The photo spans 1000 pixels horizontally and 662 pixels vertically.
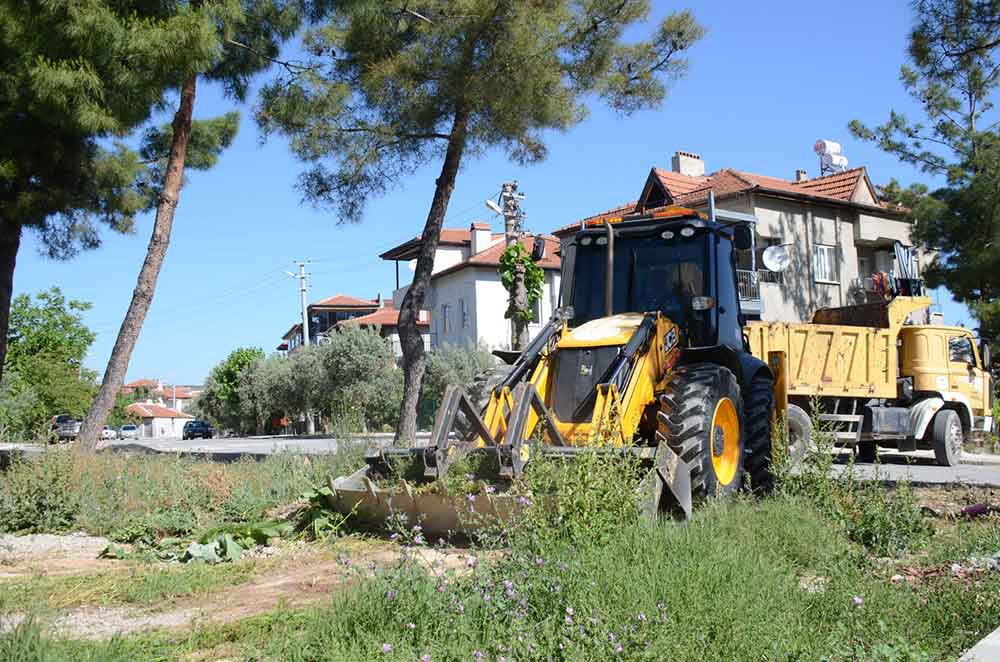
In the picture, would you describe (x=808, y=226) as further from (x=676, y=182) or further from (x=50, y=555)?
(x=50, y=555)

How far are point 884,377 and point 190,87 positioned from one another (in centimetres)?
1192

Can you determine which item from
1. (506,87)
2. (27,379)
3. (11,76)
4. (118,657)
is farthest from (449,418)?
(27,379)

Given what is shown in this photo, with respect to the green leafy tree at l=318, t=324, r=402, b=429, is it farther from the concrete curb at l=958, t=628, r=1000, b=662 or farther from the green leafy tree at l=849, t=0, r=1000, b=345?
the concrete curb at l=958, t=628, r=1000, b=662

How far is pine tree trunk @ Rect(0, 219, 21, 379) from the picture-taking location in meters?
14.5

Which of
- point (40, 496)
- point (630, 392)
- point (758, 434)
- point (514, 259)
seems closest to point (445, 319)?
point (514, 259)

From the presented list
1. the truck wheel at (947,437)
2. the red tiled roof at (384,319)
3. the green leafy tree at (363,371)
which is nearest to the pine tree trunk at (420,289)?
the truck wheel at (947,437)

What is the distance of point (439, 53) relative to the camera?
43.4 feet

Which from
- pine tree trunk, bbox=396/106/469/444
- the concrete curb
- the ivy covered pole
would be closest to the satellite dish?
pine tree trunk, bbox=396/106/469/444

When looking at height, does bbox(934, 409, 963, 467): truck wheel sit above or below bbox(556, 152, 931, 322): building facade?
below

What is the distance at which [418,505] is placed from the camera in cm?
730

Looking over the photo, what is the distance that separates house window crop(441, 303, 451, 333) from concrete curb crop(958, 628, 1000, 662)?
150ft

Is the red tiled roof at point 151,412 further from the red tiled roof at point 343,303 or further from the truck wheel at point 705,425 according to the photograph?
Answer: the truck wheel at point 705,425

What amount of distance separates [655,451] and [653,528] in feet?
4.89

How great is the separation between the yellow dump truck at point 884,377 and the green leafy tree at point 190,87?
342 inches
